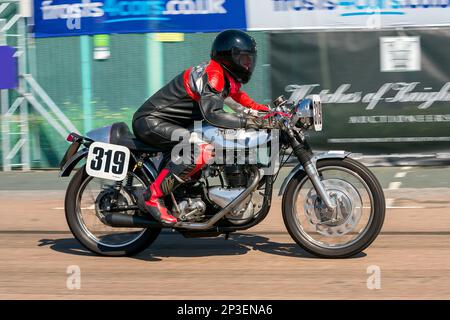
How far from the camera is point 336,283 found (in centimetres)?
603

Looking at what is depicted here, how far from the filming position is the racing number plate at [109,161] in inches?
271

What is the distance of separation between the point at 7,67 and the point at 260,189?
6939mm

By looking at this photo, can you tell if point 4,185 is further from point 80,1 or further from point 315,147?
point 315,147

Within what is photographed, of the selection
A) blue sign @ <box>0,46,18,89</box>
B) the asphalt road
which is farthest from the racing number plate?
blue sign @ <box>0,46,18,89</box>

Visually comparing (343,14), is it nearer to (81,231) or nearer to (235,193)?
(235,193)

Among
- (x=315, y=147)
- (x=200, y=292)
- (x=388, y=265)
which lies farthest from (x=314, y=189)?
(x=315, y=147)

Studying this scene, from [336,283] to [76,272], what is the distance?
1.98m

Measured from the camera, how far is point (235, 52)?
21.6 feet

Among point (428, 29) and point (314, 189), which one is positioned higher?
point (428, 29)

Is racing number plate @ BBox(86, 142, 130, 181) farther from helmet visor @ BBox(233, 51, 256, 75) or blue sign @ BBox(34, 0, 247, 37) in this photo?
blue sign @ BBox(34, 0, 247, 37)

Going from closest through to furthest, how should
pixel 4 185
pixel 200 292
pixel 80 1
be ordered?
pixel 200 292
pixel 4 185
pixel 80 1

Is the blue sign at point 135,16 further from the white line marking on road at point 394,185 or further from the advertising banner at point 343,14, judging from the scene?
the white line marking on road at point 394,185

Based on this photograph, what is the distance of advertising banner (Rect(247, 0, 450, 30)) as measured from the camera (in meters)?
12.1
